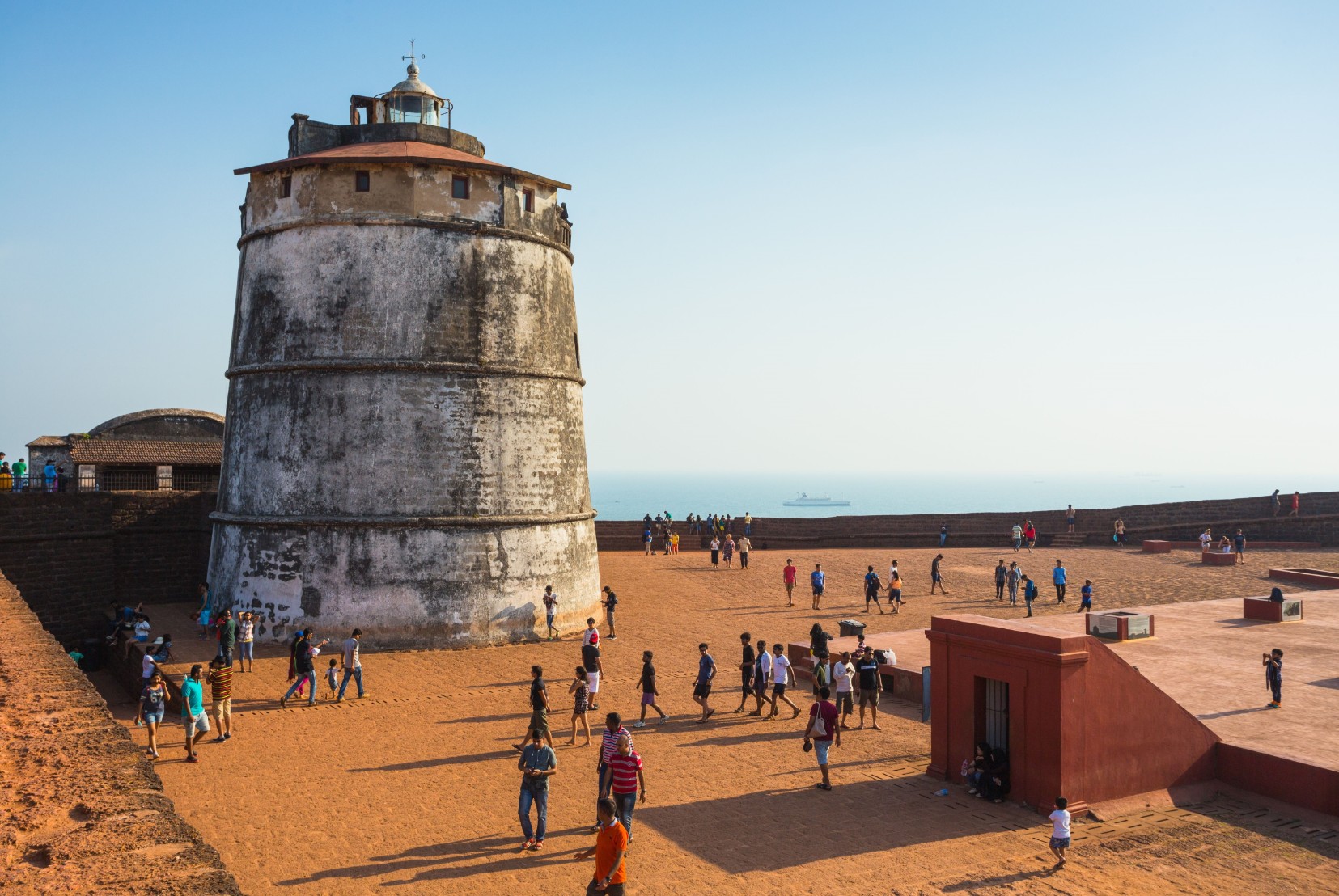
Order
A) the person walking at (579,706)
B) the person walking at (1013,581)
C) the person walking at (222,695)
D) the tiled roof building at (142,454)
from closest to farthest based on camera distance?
the person walking at (579,706) < the person walking at (222,695) < the person walking at (1013,581) < the tiled roof building at (142,454)

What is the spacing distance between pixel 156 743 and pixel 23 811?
29.8 ft

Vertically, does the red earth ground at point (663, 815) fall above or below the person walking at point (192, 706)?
below

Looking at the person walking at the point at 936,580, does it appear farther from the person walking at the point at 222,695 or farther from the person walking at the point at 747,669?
the person walking at the point at 222,695

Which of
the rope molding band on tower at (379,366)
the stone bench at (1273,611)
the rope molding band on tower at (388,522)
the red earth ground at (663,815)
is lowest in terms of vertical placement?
the red earth ground at (663,815)

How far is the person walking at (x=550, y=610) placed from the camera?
69.2 feet

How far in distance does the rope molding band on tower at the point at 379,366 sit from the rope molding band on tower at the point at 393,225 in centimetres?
299

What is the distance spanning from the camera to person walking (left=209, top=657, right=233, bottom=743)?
13648mm

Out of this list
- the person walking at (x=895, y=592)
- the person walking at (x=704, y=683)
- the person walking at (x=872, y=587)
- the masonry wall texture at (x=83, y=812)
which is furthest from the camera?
the person walking at (x=895, y=592)

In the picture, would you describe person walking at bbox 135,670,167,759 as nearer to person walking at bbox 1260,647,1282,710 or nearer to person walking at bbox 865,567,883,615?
person walking at bbox 1260,647,1282,710

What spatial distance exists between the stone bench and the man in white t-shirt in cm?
1272

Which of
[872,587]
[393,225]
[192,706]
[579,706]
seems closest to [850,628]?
[872,587]

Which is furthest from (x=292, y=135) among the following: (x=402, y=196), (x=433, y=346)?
(x=433, y=346)

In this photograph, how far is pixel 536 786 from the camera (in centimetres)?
946

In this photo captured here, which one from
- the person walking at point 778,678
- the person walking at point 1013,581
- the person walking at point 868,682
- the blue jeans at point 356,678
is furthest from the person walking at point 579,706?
the person walking at point 1013,581
